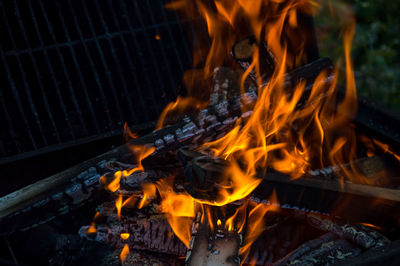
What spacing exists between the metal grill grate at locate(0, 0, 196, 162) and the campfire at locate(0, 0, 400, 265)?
1.39 feet

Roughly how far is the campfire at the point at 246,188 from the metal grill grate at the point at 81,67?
42 cm

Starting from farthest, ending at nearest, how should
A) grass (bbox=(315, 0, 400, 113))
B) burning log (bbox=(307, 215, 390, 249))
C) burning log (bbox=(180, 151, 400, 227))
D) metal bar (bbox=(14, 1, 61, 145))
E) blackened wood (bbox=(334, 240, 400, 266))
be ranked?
grass (bbox=(315, 0, 400, 113)), metal bar (bbox=(14, 1, 61, 145)), burning log (bbox=(307, 215, 390, 249)), burning log (bbox=(180, 151, 400, 227)), blackened wood (bbox=(334, 240, 400, 266))

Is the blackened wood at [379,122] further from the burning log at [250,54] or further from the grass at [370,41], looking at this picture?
the grass at [370,41]

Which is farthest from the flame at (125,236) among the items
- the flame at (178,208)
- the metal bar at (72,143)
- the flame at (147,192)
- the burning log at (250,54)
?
the burning log at (250,54)

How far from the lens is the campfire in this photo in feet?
6.63

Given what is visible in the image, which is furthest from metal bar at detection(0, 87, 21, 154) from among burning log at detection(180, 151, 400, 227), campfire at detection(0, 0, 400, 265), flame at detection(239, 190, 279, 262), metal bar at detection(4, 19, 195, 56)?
flame at detection(239, 190, 279, 262)

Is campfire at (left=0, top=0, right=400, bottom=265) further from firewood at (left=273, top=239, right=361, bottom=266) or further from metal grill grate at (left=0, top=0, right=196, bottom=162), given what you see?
metal grill grate at (left=0, top=0, right=196, bottom=162)

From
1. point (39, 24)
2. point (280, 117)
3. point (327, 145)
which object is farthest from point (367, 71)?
point (39, 24)

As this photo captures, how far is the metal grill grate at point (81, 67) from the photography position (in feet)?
11.0

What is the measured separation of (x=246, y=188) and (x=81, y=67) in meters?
2.51

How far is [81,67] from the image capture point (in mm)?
3465

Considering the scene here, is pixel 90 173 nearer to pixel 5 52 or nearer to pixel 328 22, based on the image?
pixel 5 52

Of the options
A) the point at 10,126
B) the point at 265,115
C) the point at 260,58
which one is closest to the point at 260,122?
the point at 265,115

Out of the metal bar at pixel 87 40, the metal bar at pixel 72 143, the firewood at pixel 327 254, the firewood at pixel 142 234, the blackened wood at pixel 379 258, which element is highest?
the metal bar at pixel 87 40
